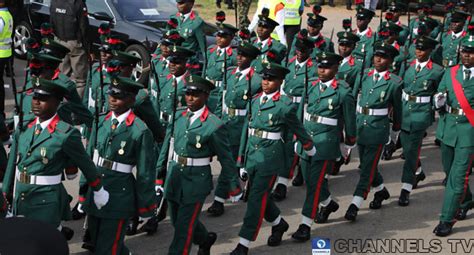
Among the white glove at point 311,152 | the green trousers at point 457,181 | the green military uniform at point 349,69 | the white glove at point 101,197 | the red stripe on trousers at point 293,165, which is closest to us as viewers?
the white glove at point 101,197

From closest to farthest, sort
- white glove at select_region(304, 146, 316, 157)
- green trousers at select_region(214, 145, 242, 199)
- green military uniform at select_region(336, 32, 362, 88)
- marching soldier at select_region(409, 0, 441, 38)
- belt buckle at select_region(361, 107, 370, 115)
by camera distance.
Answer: green trousers at select_region(214, 145, 242, 199) < white glove at select_region(304, 146, 316, 157) < belt buckle at select_region(361, 107, 370, 115) < green military uniform at select_region(336, 32, 362, 88) < marching soldier at select_region(409, 0, 441, 38)

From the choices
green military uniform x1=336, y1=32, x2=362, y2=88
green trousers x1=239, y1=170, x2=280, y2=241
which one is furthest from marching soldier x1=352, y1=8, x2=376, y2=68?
green trousers x1=239, y1=170, x2=280, y2=241

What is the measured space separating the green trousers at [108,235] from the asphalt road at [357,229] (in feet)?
3.57

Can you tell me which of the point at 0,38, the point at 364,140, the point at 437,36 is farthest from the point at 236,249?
the point at 437,36

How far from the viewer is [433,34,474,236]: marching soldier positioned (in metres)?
8.25

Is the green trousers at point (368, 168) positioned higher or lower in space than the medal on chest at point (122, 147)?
lower

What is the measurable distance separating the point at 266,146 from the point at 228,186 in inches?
22.9

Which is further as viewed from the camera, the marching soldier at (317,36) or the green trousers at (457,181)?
the marching soldier at (317,36)

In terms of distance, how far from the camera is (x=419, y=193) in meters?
9.88

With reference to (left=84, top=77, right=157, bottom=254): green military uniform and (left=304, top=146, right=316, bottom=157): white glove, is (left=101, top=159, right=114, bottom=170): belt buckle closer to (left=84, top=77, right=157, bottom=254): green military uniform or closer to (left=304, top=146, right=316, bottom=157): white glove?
(left=84, top=77, right=157, bottom=254): green military uniform

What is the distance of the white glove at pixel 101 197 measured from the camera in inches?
255

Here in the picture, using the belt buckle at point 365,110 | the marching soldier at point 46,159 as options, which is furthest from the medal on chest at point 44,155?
the belt buckle at point 365,110

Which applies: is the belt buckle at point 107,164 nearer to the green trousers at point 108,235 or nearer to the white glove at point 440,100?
the green trousers at point 108,235

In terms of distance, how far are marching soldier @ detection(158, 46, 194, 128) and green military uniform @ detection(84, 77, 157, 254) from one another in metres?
1.75
